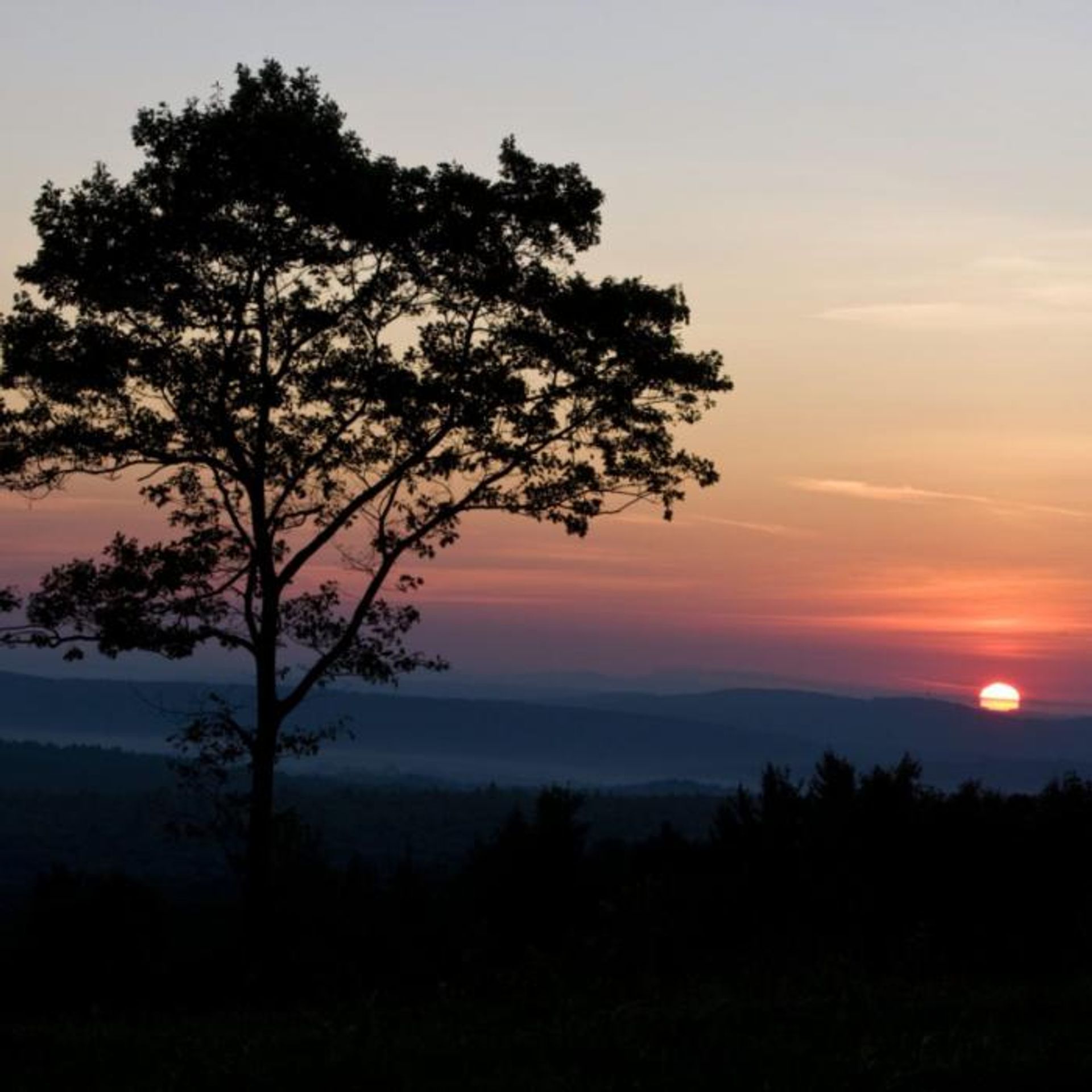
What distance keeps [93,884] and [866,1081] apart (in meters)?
39.8

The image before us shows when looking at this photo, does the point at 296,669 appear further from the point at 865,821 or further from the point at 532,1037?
the point at 532,1037

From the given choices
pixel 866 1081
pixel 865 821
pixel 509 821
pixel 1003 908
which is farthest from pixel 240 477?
pixel 509 821

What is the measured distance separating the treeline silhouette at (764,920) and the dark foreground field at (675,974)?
71 millimetres

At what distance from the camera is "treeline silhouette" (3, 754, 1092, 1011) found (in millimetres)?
20844

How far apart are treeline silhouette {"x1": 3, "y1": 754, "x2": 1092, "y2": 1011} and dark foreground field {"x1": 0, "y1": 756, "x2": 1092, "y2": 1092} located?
7 cm

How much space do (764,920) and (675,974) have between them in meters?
5.53

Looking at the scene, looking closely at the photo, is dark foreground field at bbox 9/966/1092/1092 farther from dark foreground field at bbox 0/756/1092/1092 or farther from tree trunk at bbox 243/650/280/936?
tree trunk at bbox 243/650/280/936

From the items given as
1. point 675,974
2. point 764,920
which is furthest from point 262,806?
point 675,974

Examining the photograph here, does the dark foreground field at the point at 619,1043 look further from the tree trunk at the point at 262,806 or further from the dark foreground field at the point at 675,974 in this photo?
the tree trunk at the point at 262,806

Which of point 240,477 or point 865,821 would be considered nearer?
point 865,821

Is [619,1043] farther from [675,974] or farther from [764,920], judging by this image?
[764,920]

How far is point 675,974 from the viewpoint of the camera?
19.6 m

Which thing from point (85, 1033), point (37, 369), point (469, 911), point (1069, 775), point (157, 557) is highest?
point (37, 369)

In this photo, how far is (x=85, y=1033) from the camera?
15.9 meters
